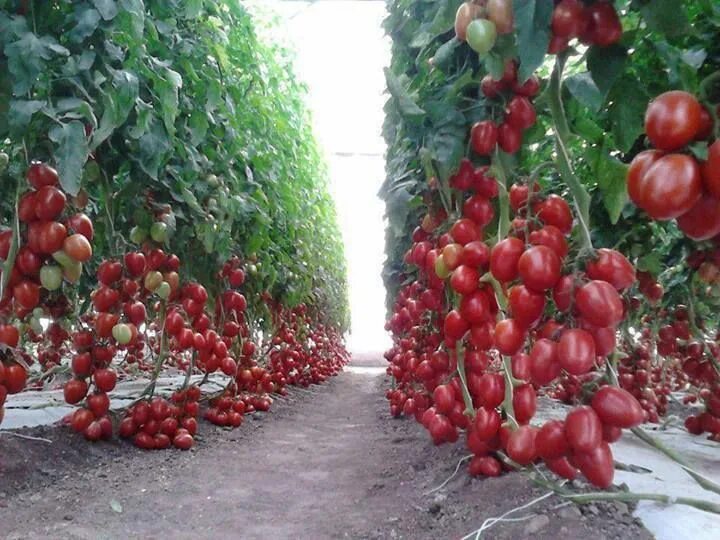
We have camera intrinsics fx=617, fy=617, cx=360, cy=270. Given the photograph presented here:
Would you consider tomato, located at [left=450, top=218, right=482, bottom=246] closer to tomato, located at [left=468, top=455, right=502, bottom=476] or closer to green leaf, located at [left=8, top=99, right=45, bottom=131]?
tomato, located at [left=468, top=455, right=502, bottom=476]

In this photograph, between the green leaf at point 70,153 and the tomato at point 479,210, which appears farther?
the tomato at point 479,210

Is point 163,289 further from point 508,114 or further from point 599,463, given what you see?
point 599,463

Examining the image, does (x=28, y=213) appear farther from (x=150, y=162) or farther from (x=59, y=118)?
(x=150, y=162)

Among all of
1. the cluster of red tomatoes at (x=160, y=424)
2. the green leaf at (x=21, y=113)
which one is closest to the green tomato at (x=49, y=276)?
the green leaf at (x=21, y=113)

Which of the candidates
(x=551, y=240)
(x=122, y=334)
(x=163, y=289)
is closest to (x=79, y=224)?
(x=122, y=334)

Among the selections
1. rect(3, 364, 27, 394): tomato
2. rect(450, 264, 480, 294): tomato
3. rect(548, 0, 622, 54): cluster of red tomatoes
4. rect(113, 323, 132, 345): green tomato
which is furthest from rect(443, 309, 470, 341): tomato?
rect(113, 323, 132, 345): green tomato

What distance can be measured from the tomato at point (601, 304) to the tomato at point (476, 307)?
613mm

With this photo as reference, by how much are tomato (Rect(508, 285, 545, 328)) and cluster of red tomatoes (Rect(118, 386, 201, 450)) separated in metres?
2.57

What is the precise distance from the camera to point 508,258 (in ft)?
4.12

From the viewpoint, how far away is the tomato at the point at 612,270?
1.05 m

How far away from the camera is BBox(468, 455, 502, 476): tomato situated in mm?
2080

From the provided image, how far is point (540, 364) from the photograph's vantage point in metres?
1.08

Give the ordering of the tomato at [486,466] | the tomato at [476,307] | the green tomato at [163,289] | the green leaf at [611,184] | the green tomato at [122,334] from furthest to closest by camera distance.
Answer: the green tomato at [163,289] → the green tomato at [122,334] → the tomato at [486,466] → the tomato at [476,307] → the green leaf at [611,184]

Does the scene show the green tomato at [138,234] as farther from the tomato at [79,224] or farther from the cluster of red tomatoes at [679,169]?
the cluster of red tomatoes at [679,169]
